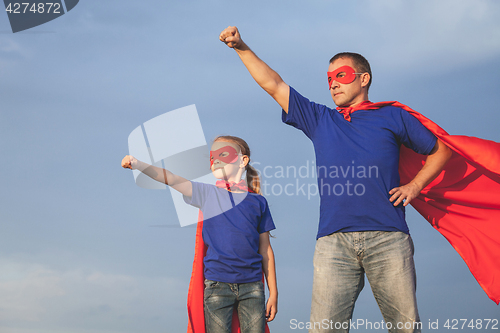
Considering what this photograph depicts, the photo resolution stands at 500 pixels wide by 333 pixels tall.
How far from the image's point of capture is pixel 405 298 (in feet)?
9.79

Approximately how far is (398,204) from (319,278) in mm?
783

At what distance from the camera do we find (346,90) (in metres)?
3.64

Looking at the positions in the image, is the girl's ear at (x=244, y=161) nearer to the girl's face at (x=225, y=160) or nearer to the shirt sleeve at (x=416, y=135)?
the girl's face at (x=225, y=160)

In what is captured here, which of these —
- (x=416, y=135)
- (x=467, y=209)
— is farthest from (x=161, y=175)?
(x=467, y=209)

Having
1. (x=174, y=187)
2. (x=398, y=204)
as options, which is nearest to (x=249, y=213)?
(x=174, y=187)

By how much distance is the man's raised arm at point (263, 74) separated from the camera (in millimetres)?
3367

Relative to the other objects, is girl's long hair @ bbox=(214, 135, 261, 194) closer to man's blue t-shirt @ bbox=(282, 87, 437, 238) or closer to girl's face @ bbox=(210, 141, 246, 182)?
girl's face @ bbox=(210, 141, 246, 182)

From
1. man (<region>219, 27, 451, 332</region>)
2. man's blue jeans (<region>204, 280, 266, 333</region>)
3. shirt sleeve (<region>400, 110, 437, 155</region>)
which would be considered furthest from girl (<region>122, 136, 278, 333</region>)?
shirt sleeve (<region>400, 110, 437, 155</region>)

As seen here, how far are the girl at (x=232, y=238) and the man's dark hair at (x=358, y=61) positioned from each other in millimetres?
1357

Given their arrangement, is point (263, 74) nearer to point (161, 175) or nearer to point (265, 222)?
point (161, 175)

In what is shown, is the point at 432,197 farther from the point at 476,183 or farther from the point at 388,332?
the point at 388,332

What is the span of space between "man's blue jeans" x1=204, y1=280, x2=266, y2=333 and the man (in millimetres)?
801

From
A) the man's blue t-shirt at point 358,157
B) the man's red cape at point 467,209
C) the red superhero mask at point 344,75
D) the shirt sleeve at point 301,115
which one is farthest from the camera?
the man's red cape at point 467,209

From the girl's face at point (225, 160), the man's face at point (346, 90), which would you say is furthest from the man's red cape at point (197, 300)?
the man's face at point (346, 90)
